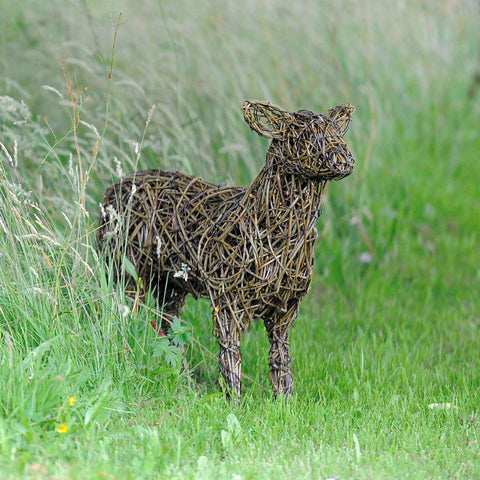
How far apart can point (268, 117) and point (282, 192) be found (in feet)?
1.15

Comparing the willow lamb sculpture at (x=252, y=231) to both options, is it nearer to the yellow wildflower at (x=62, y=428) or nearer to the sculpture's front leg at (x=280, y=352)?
the sculpture's front leg at (x=280, y=352)

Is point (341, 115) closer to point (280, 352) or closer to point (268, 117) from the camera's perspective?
point (268, 117)

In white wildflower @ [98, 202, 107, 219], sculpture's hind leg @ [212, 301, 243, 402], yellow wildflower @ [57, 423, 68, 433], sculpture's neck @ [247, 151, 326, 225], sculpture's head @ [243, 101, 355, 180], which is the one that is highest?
sculpture's head @ [243, 101, 355, 180]

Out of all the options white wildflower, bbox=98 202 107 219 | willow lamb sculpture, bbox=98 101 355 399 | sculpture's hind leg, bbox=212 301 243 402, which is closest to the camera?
willow lamb sculpture, bbox=98 101 355 399

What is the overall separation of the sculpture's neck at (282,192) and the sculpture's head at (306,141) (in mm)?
48

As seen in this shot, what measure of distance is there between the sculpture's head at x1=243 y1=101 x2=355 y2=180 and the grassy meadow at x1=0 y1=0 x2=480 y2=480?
0.71m

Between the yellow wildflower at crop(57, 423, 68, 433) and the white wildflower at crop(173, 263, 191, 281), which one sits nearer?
the yellow wildflower at crop(57, 423, 68, 433)

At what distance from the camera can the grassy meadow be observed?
3232mm

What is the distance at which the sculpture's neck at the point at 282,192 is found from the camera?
3.47 meters

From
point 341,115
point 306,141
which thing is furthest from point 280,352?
point 341,115

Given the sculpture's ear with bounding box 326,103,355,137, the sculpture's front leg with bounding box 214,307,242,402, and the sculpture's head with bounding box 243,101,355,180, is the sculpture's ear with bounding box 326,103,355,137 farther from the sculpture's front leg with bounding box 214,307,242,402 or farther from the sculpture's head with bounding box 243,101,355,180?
the sculpture's front leg with bounding box 214,307,242,402

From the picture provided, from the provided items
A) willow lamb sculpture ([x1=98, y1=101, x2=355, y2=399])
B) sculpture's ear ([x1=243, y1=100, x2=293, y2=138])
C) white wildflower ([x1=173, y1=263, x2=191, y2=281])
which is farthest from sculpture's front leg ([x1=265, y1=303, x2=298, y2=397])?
sculpture's ear ([x1=243, y1=100, x2=293, y2=138])

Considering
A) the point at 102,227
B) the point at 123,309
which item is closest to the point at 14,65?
the point at 102,227

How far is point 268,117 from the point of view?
350cm
